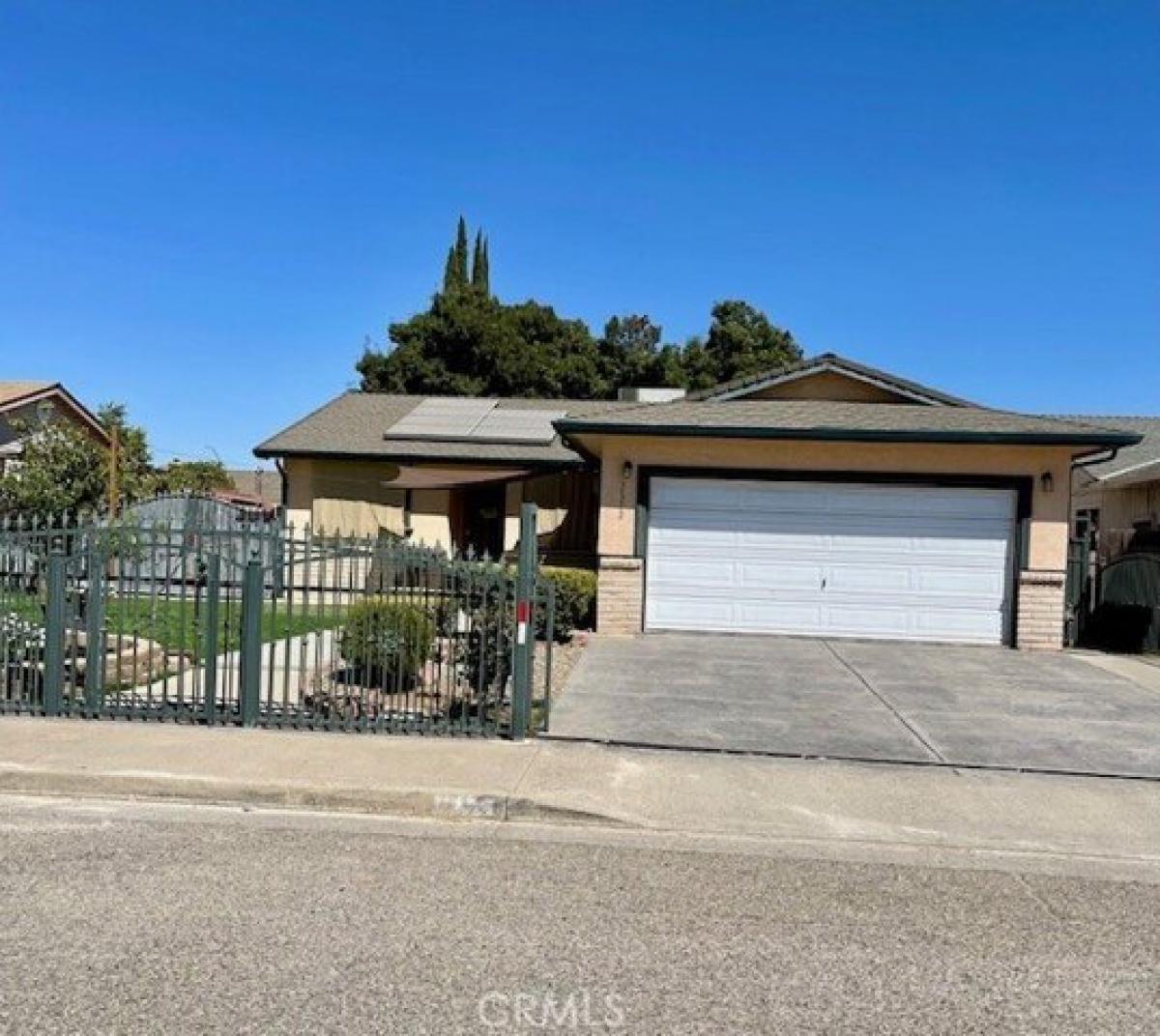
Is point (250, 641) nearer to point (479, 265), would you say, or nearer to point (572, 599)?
point (572, 599)

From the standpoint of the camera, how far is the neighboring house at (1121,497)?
822 inches

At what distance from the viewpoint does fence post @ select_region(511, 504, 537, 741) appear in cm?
822

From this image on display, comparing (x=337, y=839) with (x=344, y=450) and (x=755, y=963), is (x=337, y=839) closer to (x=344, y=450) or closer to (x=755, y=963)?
(x=755, y=963)

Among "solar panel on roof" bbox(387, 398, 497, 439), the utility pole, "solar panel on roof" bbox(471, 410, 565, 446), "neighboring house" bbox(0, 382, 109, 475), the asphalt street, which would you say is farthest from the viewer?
"neighboring house" bbox(0, 382, 109, 475)

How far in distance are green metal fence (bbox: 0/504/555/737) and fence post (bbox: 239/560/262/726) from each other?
11 mm

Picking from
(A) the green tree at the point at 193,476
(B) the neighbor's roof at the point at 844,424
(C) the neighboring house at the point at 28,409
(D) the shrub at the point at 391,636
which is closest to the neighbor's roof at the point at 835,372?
(B) the neighbor's roof at the point at 844,424

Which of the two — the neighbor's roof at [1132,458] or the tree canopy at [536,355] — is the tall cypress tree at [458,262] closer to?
the tree canopy at [536,355]

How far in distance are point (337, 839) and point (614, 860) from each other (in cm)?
161

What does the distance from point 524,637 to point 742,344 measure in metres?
37.1

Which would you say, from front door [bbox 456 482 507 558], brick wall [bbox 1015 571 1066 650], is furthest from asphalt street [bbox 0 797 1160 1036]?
front door [bbox 456 482 507 558]

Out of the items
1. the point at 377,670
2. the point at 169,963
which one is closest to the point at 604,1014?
the point at 169,963

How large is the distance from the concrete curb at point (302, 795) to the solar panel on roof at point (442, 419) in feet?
48.9

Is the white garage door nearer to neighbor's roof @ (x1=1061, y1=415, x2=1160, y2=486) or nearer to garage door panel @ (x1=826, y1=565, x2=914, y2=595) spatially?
garage door panel @ (x1=826, y1=565, x2=914, y2=595)

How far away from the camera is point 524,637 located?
8.22 meters
